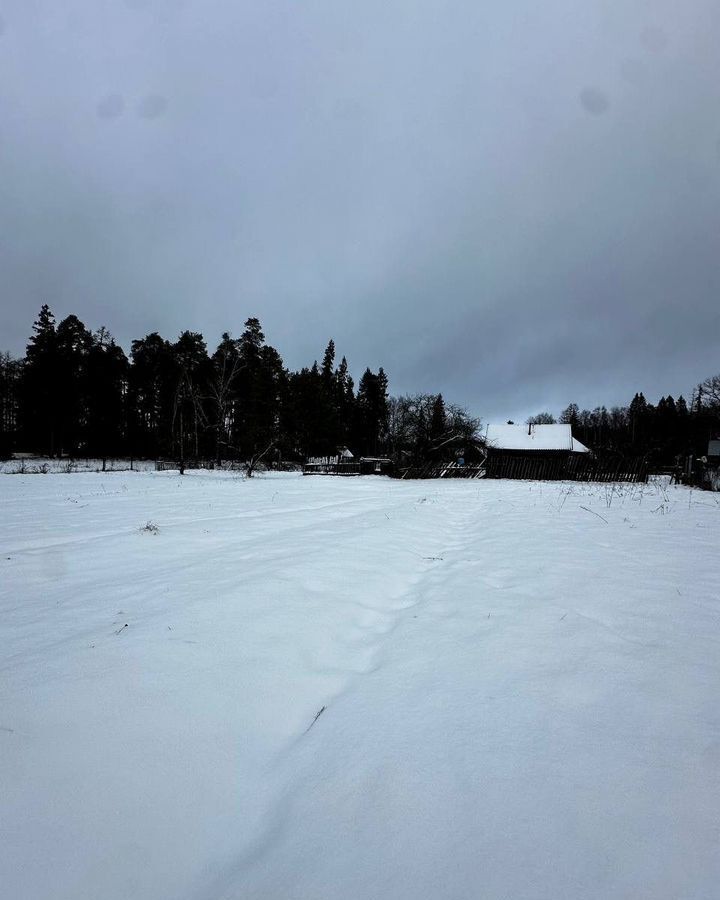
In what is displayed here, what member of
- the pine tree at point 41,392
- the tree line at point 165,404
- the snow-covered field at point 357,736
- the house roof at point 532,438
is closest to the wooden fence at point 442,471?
the tree line at point 165,404

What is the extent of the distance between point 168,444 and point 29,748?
39.7 m

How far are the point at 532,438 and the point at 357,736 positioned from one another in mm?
43483

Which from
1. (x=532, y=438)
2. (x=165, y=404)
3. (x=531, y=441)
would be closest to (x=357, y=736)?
(x=531, y=441)

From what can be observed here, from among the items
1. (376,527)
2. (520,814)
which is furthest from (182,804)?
(376,527)

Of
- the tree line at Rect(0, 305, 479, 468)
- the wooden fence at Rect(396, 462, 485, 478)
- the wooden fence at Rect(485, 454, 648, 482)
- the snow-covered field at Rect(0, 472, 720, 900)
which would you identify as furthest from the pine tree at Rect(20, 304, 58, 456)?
the snow-covered field at Rect(0, 472, 720, 900)

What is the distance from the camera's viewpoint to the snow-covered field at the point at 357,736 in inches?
43.5

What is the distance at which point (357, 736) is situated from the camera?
1661mm

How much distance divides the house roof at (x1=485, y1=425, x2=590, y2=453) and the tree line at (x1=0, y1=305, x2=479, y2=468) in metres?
4.87

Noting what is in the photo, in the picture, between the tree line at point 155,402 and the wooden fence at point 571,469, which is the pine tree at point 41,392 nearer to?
the tree line at point 155,402

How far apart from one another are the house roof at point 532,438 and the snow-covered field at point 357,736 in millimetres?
39002

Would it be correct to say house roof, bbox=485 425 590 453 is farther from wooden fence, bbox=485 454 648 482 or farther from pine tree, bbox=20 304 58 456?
pine tree, bbox=20 304 58 456

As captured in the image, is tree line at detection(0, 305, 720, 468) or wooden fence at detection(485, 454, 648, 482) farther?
tree line at detection(0, 305, 720, 468)

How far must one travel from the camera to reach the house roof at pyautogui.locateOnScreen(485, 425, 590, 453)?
40.3 m

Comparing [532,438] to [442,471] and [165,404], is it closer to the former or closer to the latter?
[442,471]
